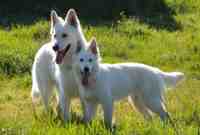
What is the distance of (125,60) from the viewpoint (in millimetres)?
14555

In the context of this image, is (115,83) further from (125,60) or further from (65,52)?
(125,60)

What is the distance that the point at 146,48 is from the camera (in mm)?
15570

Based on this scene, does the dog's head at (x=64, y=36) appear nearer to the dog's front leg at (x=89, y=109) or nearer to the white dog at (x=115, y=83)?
the white dog at (x=115, y=83)

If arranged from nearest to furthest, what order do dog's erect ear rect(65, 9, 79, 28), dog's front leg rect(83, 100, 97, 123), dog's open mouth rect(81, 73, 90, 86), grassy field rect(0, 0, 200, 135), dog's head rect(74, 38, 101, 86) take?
grassy field rect(0, 0, 200, 135)
dog's head rect(74, 38, 101, 86)
dog's open mouth rect(81, 73, 90, 86)
dog's front leg rect(83, 100, 97, 123)
dog's erect ear rect(65, 9, 79, 28)

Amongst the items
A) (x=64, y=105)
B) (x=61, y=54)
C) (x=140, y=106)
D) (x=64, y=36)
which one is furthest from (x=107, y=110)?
(x=64, y=36)

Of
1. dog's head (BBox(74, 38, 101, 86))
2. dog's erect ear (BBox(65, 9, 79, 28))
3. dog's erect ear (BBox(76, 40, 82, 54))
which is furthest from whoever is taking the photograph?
dog's erect ear (BBox(65, 9, 79, 28))

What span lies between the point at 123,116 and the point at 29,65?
12.7ft

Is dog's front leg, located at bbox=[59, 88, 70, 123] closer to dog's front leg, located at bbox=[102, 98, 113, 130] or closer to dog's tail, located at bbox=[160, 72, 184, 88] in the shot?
dog's front leg, located at bbox=[102, 98, 113, 130]

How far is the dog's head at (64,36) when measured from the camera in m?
9.00

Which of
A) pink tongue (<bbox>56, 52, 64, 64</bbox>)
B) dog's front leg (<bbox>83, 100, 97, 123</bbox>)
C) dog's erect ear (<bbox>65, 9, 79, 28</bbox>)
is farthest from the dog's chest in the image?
dog's erect ear (<bbox>65, 9, 79, 28</bbox>)

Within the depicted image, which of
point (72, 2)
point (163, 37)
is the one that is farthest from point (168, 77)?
point (72, 2)

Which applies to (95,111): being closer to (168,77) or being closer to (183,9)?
(168,77)

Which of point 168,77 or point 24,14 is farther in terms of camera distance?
point 24,14

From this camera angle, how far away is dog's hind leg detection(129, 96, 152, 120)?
9320mm
